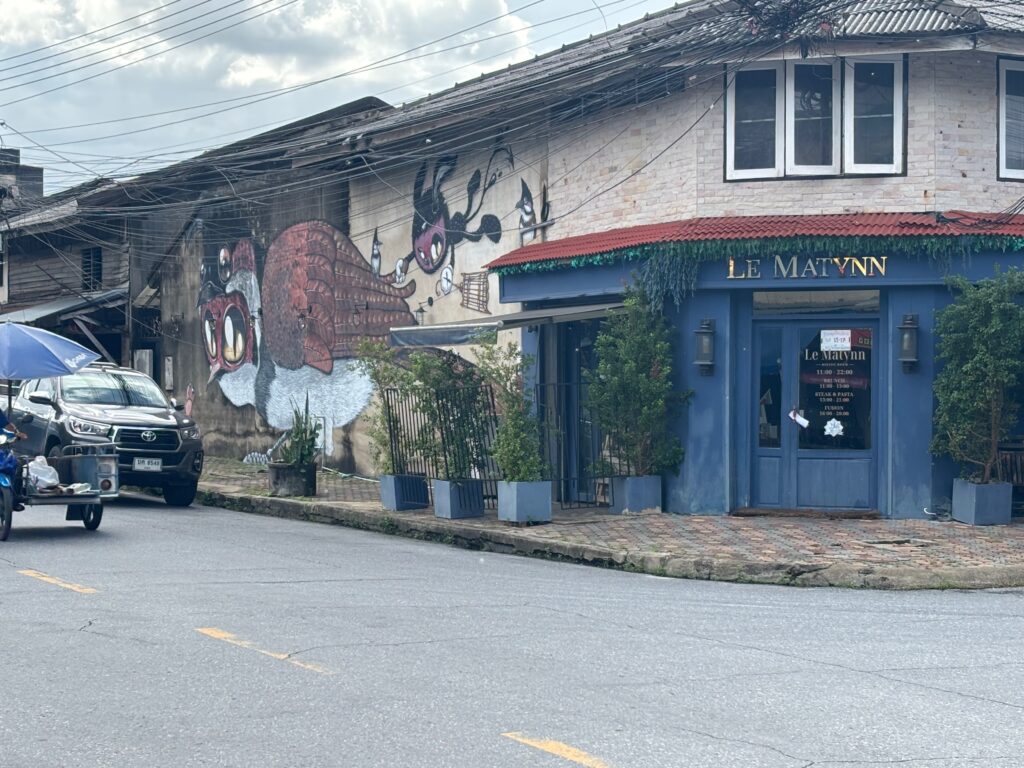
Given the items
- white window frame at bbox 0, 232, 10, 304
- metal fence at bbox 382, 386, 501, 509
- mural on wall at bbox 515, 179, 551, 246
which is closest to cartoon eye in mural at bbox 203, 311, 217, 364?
white window frame at bbox 0, 232, 10, 304

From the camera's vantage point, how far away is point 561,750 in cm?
580

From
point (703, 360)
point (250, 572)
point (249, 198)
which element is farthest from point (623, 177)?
point (249, 198)

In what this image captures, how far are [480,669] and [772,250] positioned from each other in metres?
9.22

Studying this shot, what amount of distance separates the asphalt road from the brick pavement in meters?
0.53

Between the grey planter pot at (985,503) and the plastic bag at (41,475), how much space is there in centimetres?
1033

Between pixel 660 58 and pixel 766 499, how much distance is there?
567cm

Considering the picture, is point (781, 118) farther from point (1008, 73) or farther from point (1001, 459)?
point (1001, 459)

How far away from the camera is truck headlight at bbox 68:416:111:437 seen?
17406mm

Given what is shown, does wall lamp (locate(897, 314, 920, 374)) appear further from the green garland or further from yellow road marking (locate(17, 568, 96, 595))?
yellow road marking (locate(17, 568, 96, 595))

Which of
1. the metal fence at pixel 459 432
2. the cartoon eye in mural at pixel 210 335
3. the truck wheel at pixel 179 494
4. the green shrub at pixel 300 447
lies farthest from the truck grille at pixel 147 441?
the cartoon eye in mural at pixel 210 335

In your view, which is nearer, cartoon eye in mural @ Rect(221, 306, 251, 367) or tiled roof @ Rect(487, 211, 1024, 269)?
tiled roof @ Rect(487, 211, 1024, 269)

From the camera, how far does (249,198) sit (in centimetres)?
2612

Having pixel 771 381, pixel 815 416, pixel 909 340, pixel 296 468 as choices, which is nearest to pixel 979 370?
pixel 909 340

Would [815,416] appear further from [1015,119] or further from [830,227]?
[1015,119]
